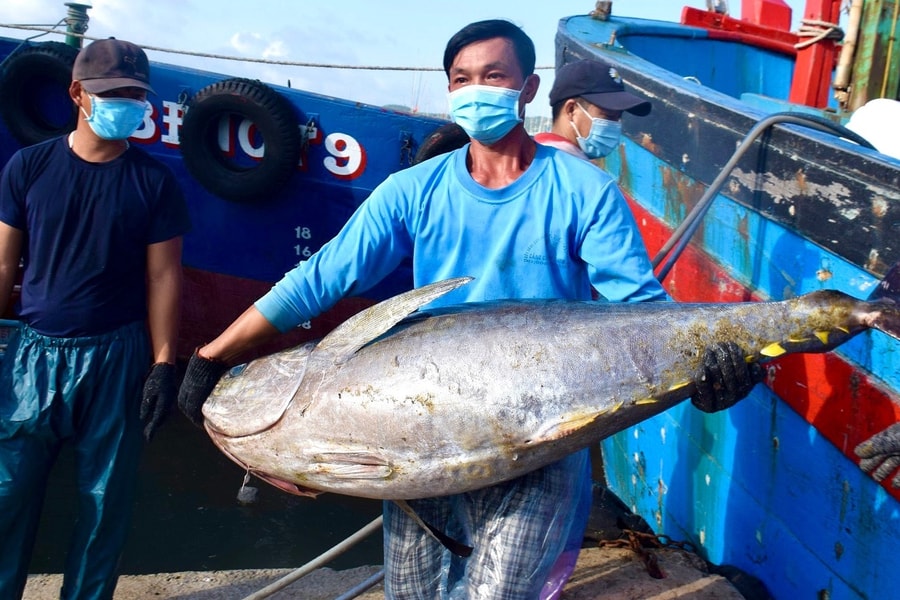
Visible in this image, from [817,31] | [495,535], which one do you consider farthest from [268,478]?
[817,31]

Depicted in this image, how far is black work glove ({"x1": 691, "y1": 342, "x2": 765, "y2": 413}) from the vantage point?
206 centimetres

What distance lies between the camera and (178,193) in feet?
11.2

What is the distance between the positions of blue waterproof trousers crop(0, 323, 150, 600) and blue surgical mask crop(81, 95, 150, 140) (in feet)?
2.65

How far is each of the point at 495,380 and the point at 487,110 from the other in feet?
2.76

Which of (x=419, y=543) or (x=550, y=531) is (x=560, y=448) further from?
(x=419, y=543)

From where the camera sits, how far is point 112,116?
10.7ft

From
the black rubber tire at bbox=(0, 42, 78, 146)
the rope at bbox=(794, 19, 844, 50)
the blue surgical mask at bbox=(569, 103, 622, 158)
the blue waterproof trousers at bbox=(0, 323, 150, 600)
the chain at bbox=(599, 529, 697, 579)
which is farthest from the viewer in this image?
the black rubber tire at bbox=(0, 42, 78, 146)

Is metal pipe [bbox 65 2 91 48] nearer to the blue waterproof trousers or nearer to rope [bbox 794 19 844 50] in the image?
the blue waterproof trousers

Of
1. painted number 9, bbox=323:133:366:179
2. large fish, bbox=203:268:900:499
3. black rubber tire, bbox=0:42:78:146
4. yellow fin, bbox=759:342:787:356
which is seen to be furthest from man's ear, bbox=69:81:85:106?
black rubber tire, bbox=0:42:78:146

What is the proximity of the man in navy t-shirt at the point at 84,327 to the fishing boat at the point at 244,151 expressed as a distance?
116 inches

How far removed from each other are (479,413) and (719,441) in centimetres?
177

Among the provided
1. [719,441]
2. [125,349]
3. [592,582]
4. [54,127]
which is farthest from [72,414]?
[54,127]

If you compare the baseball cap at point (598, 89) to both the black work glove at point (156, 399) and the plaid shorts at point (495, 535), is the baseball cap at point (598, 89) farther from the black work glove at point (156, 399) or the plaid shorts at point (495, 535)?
the black work glove at point (156, 399)

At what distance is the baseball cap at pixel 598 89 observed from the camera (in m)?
3.72
